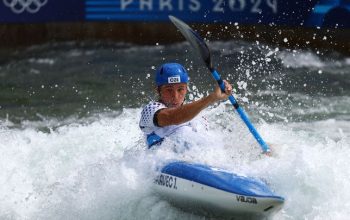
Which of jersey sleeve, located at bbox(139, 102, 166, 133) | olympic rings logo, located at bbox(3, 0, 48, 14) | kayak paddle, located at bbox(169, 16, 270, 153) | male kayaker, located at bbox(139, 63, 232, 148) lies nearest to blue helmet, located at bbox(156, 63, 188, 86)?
male kayaker, located at bbox(139, 63, 232, 148)

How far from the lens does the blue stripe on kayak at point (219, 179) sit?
18.7 feet

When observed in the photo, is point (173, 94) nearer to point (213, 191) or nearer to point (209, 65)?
point (209, 65)

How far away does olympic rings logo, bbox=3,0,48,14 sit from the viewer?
14625mm

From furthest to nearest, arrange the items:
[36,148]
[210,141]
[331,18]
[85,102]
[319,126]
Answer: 1. [331,18]
2. [85,102]
3. [319,126]
4. [36,148]
5. [210,141]

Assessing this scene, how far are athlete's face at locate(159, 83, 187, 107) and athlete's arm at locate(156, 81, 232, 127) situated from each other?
21 cm

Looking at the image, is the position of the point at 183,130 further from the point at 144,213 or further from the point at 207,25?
the point at 207,25

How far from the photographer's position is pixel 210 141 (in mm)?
6531

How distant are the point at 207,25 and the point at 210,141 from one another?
8.42 meters

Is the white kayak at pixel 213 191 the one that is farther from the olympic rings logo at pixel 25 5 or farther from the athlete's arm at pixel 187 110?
the olympic rings logo at pixel 25 5

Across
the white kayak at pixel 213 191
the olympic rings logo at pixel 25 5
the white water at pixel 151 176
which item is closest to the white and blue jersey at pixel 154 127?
the white water at pixel 151 176

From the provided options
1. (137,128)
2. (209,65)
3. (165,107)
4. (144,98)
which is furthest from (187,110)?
(144,98)

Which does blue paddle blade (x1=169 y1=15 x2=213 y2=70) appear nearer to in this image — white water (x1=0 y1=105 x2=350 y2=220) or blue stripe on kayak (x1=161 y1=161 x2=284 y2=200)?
white water (x1=0 y1=105 x2=350 y2=220)

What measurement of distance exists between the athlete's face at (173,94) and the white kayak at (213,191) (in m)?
0.53

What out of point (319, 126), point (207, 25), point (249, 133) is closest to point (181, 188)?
point (249, 133)
